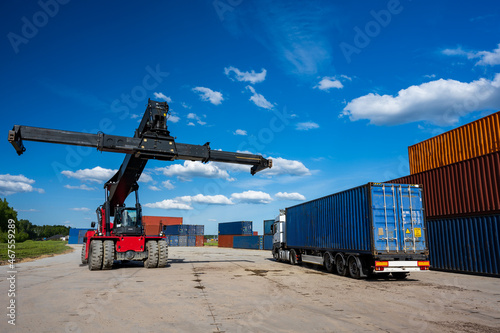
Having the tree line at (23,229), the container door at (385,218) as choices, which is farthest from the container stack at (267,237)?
the tree line at (23,229)

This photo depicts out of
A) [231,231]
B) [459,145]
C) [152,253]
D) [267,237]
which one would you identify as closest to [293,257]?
[152,253]

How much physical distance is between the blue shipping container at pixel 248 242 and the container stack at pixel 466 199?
120 feet

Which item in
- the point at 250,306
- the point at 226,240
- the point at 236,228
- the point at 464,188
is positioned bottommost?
the point at 226,240

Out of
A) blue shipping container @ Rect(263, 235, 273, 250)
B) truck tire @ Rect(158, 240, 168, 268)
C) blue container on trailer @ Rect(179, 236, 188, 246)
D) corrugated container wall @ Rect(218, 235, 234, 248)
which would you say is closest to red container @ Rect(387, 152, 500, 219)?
truck tire @ Rect(158, 240, 168, 268)

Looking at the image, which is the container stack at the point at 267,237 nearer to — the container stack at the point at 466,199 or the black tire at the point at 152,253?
the container stack at the point at 466,199

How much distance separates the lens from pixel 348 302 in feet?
29.0

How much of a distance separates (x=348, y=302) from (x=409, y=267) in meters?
5.80

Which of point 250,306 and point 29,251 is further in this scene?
point 29,251

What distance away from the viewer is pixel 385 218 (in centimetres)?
1354

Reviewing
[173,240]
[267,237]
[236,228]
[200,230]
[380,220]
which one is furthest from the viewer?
[200,230]

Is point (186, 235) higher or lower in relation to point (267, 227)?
lower

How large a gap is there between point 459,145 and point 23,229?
12867 cm

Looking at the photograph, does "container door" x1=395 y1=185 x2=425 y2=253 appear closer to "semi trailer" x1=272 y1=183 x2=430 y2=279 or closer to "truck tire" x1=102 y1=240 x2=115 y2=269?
"semi trailer" x1=272 y1=183 x2=430 y2=279

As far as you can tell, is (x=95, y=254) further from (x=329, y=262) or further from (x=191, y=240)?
(x=191, y=240)
